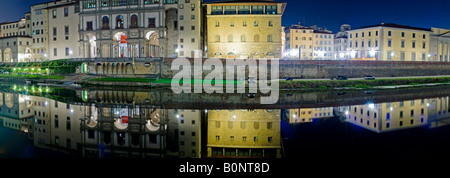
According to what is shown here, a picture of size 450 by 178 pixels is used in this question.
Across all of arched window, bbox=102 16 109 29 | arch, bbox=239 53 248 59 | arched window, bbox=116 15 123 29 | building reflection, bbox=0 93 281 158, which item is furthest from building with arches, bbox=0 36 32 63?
building reflection, bbox=0 93 281 158

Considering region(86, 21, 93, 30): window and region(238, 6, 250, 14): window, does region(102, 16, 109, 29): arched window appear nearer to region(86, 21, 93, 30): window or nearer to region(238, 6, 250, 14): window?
region(86, 21, 93, 30): window

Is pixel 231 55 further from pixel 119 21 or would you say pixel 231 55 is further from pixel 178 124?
pixel 178 124

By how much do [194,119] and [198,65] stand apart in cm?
2301

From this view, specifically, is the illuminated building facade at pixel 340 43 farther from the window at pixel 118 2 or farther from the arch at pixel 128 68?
the arch at pixel 128 68

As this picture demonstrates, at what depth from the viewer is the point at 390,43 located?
52.5 metres

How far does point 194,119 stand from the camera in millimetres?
17109

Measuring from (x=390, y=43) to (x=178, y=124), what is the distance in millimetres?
49376

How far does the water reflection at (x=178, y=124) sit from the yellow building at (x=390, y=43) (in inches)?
1170

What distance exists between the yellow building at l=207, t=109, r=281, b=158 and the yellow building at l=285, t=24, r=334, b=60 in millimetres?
59116

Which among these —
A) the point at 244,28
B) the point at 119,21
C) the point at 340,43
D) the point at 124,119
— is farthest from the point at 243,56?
the point at 340,43

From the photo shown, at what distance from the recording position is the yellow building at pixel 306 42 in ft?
250

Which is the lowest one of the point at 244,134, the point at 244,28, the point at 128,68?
the point at 244,134

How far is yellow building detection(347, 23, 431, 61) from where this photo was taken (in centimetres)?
5225
